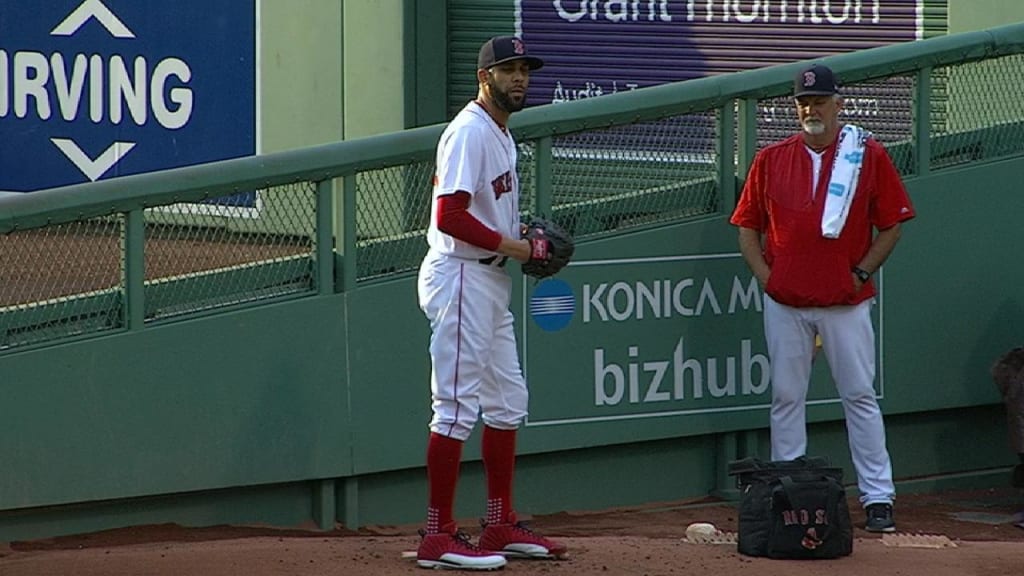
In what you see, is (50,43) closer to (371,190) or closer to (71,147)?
(71,147)

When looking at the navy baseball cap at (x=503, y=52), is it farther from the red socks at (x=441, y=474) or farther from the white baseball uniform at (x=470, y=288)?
the red socks at (x=441, y=474)

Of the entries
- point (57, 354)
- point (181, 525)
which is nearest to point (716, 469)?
point (181, 525)

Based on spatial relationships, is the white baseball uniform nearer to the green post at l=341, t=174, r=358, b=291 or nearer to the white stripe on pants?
the green post at l=341, t=174, r=358, b=291

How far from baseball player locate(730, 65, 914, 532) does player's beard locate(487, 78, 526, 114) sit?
5.31ft

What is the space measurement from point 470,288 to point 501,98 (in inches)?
25.0

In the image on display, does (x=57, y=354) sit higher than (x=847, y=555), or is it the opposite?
(x=57, y=354)

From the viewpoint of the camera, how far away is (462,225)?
6.50 m

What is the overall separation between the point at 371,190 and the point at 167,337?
3.41ft

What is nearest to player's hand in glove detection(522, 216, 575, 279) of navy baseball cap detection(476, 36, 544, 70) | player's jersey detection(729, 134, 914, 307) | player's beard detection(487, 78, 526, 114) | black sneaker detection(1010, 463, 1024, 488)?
player's beard detection(487, 78, 526, 114)

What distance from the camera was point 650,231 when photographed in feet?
27.7

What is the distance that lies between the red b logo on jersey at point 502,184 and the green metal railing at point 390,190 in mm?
1281

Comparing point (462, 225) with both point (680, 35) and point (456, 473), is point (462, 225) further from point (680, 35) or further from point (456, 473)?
point (680, 35)

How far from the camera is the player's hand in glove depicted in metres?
6.63

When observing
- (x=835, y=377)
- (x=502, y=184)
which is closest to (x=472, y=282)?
(x=502, y=184)
